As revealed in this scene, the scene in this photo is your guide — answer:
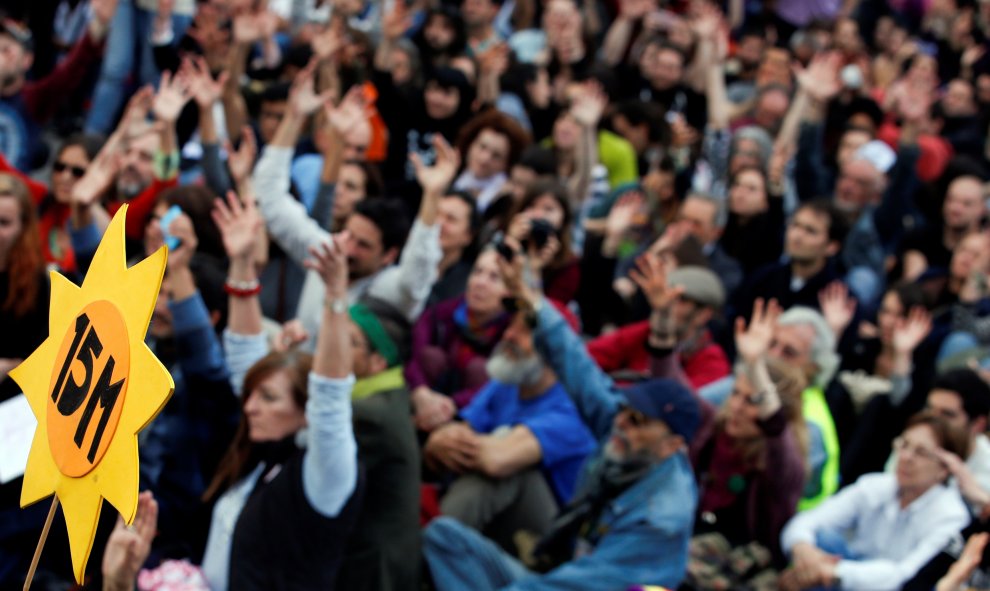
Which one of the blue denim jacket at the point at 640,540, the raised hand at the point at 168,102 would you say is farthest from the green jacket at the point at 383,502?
the raised hand at the point at 168,102

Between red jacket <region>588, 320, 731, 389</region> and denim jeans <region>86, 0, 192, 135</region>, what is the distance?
2.88 m

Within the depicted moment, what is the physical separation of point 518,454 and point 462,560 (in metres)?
0.40

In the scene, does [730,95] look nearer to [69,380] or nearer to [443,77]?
[443,77]

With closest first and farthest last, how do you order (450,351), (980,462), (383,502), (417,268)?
(383,502)
(980,462)
(417,268)
(450,351)

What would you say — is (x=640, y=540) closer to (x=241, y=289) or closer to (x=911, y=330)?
Result: (x=241, y=289)

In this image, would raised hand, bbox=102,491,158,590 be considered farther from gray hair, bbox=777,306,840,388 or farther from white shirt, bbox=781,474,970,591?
gray hair, bbox=777,306,840,388

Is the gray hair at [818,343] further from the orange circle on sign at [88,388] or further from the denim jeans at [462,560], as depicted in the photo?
the orange circle on sign at [88,388]

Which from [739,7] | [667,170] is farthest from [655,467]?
[739,7]

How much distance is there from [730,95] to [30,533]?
6.41 m

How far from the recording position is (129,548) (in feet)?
10.1

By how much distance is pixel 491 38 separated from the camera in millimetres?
9062

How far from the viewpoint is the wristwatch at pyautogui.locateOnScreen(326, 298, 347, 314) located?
3562 mm

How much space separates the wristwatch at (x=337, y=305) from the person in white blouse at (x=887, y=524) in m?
1.85

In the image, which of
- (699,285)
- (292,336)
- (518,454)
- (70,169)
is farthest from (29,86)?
(518,454)
